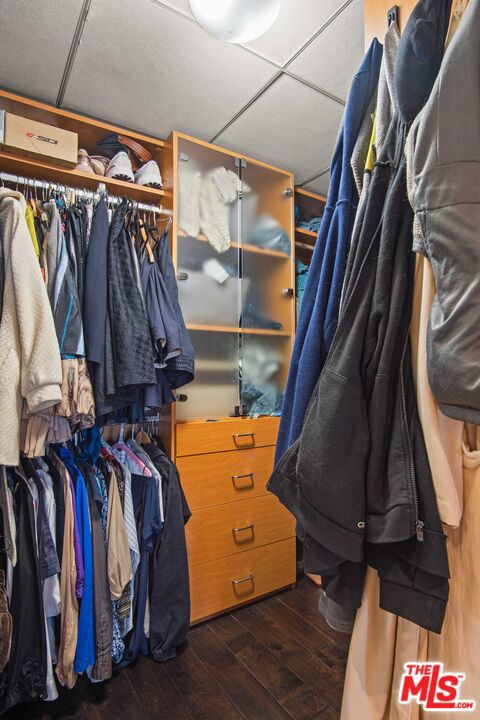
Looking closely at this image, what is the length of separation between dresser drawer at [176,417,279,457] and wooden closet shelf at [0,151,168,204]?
43.9 inches

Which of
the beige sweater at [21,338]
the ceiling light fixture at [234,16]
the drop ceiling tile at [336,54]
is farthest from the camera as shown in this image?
the drop ceiling tile at [336,54]

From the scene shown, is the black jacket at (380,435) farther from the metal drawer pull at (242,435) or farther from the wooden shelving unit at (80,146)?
the wooden shelving unit at (80,146)

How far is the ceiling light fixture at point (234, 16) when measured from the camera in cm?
107

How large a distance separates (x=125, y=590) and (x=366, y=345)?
1.40 meters

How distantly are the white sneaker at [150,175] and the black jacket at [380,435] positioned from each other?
1410mm

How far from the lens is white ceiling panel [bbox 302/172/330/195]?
2.32 meters

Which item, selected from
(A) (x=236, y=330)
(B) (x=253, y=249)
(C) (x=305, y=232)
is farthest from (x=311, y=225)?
(A) (x=236, y=330)

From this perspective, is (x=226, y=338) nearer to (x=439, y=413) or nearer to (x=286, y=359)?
(x=286, y=359)

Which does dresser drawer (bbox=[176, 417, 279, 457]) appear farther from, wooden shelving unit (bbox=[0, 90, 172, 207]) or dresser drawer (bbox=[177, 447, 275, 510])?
wooden shelving unit (bbox=[0, 90, 172, 207])

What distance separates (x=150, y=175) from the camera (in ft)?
5.94

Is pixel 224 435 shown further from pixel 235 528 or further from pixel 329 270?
pixel 329 270

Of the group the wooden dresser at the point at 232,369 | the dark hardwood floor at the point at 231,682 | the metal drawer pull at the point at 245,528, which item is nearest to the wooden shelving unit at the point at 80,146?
the wooden dresser at the point at 232,369

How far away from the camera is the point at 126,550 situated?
1.44 metres

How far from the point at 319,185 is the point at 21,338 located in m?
1.98
